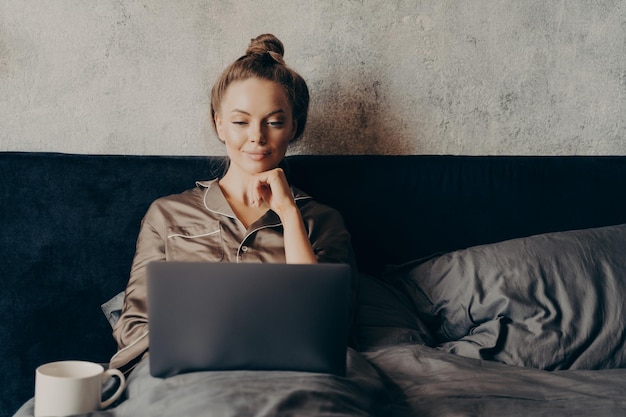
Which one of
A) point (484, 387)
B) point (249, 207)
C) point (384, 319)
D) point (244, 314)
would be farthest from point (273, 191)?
point (484, 387)

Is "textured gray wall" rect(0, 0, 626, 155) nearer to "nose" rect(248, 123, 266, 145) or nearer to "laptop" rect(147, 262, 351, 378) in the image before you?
"nose" rect(248, 123, 266, 145)

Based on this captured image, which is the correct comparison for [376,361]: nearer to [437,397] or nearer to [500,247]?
[437,397]

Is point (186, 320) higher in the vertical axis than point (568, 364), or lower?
higher

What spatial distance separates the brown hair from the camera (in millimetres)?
1732

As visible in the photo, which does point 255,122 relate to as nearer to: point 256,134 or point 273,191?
point 256,134

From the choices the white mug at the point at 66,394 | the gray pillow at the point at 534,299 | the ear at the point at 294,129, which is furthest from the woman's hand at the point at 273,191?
the white mug at the point at 66,394

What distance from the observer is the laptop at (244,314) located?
1123 millimetres

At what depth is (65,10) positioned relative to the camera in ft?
6.38

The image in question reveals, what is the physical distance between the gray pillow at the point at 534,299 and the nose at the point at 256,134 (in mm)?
527

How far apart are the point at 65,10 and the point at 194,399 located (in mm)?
1317

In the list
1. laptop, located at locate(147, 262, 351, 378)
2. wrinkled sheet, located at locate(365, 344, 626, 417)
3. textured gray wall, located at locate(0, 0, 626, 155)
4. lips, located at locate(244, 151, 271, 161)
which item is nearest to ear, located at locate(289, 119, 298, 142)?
lips, located at locate(244, 151, 271, 161)

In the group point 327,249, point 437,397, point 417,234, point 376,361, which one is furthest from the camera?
point 417,234

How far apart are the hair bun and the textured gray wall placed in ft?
0.63

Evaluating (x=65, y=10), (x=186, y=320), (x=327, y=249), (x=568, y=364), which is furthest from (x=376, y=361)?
(x=65, y=10)
